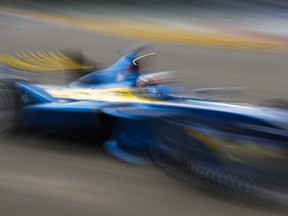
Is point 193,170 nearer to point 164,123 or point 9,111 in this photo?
point 164,123

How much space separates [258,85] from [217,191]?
550 cm

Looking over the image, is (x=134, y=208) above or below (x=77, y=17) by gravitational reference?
below

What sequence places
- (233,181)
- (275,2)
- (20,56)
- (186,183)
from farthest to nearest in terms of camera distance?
(275,2)
(20,56)
(186,183)
(233,181)

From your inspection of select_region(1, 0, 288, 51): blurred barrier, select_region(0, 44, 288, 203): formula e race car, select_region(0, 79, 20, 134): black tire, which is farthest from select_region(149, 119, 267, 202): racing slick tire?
select_region(1, 0, 288, 51): blurred barrier

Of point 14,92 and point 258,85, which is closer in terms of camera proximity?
point 14,92

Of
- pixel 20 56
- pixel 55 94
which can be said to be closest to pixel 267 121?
pixel 55 94

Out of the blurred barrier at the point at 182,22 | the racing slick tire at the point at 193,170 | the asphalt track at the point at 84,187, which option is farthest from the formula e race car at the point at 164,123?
the blurred barrier at the point at 182,22

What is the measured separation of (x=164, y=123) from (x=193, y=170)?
38cm

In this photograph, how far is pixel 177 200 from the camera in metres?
3.63

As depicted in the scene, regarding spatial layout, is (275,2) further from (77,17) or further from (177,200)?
(177,200)

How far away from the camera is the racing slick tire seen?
141 inches

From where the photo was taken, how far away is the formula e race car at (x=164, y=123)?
3.63m

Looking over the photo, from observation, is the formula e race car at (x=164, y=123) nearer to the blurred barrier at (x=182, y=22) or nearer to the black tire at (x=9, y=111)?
the black tire at (x=9, y=111)

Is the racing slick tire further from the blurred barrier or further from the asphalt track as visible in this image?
the blurred barrier
